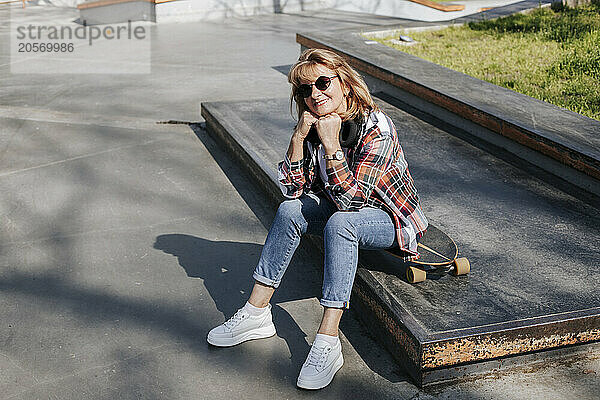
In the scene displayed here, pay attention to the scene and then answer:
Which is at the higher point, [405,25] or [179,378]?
[405,25]

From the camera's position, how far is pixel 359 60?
302 inches

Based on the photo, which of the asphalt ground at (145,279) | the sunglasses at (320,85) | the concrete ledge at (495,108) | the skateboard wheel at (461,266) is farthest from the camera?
the concrete ledge at (495,108)

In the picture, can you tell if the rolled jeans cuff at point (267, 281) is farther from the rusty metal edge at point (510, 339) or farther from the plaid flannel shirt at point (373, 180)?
the rusty metal edge at point (510, 339)

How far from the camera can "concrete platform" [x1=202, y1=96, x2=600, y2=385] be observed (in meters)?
2.93

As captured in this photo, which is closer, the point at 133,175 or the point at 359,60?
the point at 133,175

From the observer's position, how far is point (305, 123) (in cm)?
314

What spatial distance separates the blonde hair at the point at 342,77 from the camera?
10.1ft

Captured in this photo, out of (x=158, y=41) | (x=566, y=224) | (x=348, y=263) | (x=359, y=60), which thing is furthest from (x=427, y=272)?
(x=158, y=41)

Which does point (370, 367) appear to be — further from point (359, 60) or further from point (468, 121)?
point (359, 60)

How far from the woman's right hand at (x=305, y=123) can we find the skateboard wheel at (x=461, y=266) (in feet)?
3.18

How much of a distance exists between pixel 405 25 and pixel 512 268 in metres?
7.92

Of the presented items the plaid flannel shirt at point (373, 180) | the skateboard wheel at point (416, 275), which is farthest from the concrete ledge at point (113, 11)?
the skateboard wheel at point (416, 275)

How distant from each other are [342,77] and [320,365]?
4.19 feet

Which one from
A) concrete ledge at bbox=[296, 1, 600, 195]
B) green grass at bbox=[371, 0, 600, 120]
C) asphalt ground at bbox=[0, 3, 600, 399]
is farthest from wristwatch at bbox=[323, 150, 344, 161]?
green grass at bbox=[371, 0, 600, 120]
